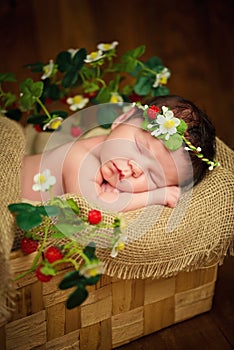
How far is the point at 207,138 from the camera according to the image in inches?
53.1

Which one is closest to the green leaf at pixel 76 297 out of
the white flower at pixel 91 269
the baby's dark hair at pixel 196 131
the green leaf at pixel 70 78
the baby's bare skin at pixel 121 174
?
the white flower at pixel 91 269

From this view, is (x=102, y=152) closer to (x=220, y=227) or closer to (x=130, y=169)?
(x=130, y=169)

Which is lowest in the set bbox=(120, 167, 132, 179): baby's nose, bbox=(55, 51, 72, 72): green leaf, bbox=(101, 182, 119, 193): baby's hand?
bbox=(101, 182, 119, 193): baby's hand

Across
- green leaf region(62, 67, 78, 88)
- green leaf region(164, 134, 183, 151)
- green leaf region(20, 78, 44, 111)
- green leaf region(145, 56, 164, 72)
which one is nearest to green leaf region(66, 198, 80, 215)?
green leaf region(164, 134, 183, 151)

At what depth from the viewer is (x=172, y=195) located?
1.35 m

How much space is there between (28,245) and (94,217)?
0.40 ft

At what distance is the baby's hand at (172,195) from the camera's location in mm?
1346

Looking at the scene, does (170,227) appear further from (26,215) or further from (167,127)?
(26,215)

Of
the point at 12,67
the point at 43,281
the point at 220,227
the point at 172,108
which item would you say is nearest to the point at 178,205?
the point at 220,227

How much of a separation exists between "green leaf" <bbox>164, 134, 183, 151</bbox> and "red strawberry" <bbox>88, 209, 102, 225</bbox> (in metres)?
0.24

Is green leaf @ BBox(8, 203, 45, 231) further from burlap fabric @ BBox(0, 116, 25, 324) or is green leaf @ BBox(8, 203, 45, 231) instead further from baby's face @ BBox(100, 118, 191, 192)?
baby's face @ BBox(100, 118, 191, 192)

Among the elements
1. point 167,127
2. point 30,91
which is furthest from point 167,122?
point 30,91

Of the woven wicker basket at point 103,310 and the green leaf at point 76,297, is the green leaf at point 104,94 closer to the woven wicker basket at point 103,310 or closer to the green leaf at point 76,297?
the woven wicker basket at point 103,310

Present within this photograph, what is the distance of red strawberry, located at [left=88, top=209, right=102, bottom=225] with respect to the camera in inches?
43.8
